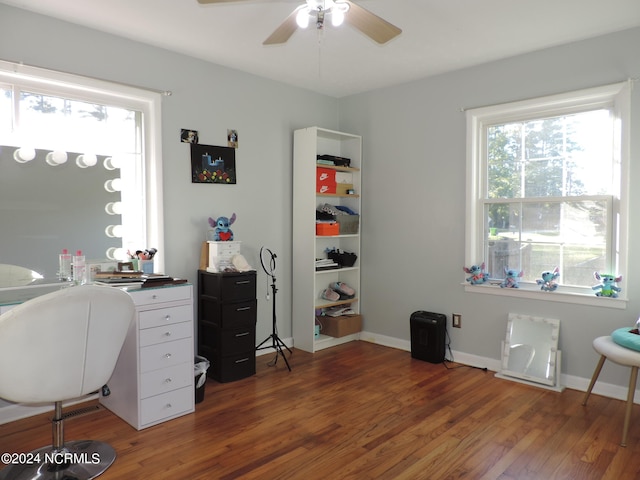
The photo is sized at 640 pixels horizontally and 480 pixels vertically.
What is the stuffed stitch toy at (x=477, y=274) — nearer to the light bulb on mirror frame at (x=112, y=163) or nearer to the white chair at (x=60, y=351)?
the white chair at (x=60, y=351)

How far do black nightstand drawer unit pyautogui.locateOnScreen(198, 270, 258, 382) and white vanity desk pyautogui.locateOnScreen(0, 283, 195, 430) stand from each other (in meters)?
0.54

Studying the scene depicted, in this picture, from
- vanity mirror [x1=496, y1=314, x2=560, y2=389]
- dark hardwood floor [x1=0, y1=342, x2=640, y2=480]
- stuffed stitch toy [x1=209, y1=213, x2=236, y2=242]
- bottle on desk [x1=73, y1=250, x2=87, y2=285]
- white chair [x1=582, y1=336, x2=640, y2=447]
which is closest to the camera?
dark hardwood floor [x1=0, y1=342, x2=640, y2=480]

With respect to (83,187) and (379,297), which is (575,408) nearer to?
(379,297)

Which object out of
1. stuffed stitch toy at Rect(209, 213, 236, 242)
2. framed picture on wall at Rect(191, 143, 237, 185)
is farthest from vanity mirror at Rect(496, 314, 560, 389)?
framed picture on wall at Rect(191, 143, 237, 185)

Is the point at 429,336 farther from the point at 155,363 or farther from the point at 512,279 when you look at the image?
the point at 155,363

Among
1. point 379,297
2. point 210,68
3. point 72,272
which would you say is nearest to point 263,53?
point 210,68

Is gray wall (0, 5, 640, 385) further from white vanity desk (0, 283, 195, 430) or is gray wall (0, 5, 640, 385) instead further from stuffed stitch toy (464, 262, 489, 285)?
white vanity desk (0, 283, 195, 430)

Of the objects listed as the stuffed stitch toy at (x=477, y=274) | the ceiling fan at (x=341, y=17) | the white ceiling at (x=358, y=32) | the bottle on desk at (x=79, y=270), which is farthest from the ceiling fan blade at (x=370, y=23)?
the stuffed stitch toy at (x=477, y=274)

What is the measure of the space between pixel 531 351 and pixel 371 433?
1636 mm

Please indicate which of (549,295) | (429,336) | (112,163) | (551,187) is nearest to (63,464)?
(112,163)

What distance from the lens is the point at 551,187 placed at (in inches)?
143

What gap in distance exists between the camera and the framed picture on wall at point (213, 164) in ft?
12.4

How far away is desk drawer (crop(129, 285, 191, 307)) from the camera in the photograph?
2.74 metres

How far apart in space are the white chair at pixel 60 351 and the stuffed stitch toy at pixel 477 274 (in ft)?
9.22
